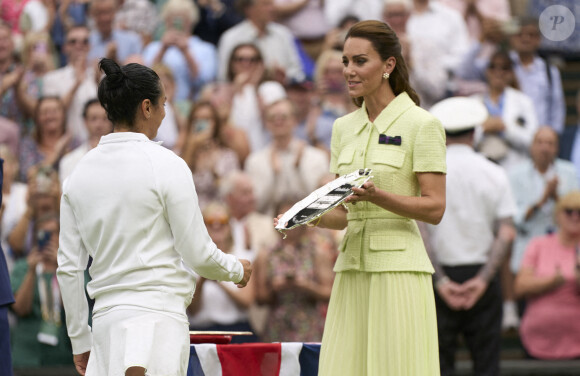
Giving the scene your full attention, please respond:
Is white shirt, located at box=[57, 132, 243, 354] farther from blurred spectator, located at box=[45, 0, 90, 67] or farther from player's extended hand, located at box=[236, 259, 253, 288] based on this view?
blurred spectator, located at box=[45, 0, 90, 67]

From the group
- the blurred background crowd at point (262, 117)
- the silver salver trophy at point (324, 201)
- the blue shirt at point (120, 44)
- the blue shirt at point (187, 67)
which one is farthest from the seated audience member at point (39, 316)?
the silver salver trophy at point (324, 201)

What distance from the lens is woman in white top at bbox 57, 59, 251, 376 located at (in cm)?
363

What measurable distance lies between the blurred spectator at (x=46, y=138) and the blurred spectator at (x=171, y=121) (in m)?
0.87

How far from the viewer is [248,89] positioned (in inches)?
370

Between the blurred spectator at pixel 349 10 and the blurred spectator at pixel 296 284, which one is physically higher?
the blurred spectator at pixel 349 10

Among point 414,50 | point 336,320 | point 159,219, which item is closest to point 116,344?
point 159,219

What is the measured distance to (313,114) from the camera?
9.28 meters

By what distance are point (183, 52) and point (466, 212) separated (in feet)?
11.1

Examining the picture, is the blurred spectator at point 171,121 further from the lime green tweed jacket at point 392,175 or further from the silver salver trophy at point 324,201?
the silver salver trophy at point 324,201

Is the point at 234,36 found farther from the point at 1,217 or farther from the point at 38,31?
the point at 1,217

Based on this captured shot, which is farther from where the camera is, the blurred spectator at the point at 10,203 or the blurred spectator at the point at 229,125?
the blurred spectator at the point at 229,125

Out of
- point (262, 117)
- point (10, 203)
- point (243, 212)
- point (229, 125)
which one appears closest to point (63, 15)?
point (10, 203)

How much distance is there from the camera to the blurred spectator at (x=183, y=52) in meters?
9.47

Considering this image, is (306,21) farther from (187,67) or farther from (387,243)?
(387,243)
